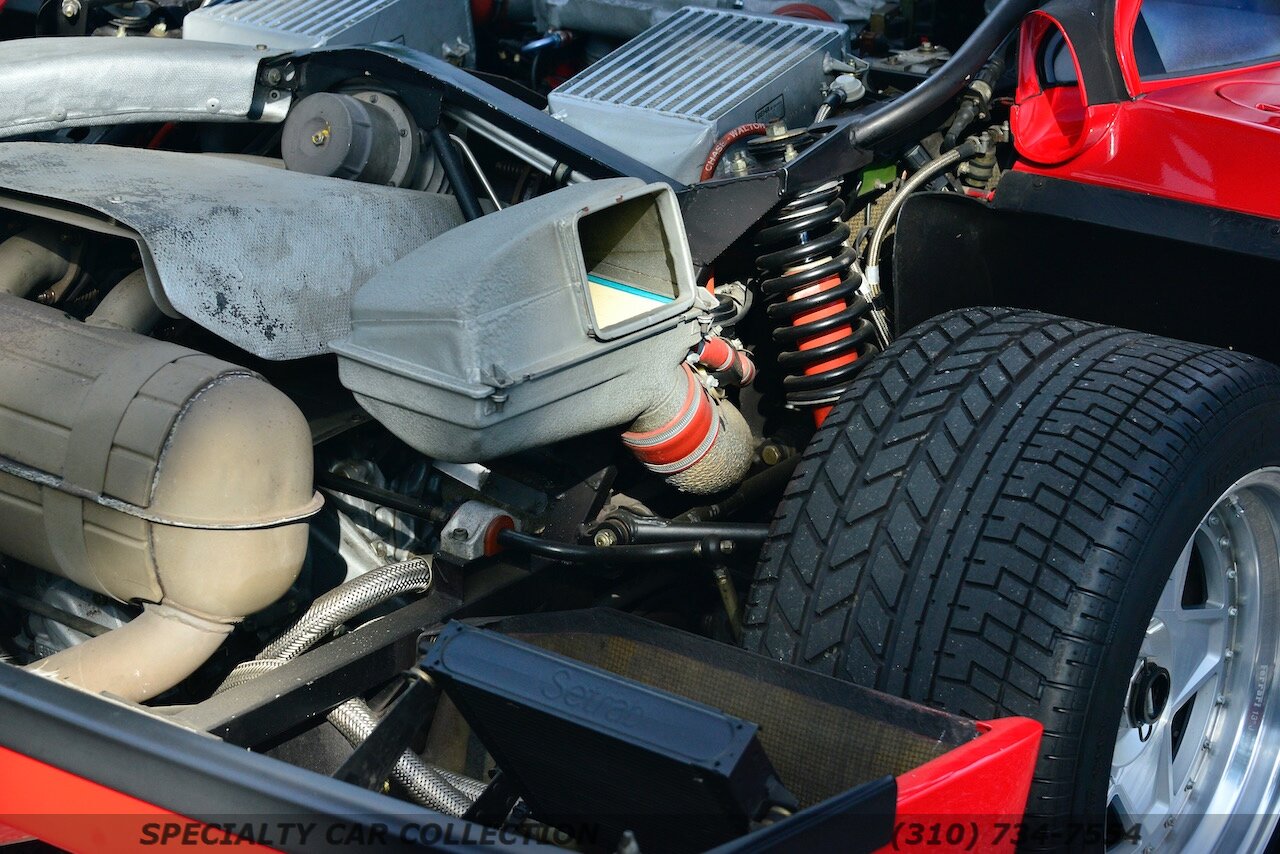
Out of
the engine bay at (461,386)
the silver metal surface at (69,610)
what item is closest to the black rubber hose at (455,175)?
the engine bay at (461,386)

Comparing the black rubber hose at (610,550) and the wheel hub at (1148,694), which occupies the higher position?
the black rubber hose at (610,550)

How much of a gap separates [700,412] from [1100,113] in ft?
3.01

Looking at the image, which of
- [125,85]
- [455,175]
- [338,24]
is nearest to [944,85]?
[455,175]

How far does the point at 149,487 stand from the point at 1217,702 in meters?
1.82

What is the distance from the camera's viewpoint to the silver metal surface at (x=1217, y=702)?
2.22 metres

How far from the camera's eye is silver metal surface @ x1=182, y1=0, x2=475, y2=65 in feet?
10.7

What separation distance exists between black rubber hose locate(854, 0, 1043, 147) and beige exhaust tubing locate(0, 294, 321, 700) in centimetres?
122

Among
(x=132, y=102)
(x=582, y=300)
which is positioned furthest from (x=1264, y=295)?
(x=132, y=102)

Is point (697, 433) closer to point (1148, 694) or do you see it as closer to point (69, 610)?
point (1148, 694)

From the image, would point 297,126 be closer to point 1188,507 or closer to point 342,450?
point 342,450

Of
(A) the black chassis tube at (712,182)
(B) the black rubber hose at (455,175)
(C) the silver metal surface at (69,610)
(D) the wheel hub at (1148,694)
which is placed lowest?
(C) the silver metal surface at (69,610)

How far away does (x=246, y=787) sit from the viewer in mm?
1406

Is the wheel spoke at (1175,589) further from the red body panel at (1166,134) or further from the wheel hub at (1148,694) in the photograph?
the red body panel at (1166,134)

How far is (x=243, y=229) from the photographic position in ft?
7.25
